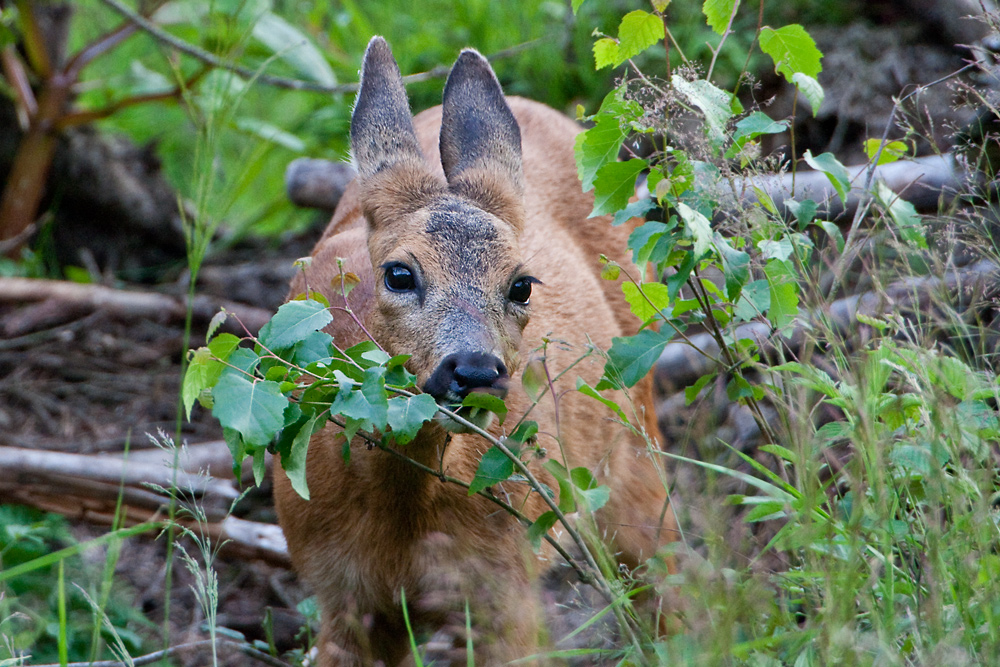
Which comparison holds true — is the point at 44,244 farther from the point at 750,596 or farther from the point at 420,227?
the point at 750,596

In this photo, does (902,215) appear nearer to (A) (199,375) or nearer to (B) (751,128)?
(B) (751,128)

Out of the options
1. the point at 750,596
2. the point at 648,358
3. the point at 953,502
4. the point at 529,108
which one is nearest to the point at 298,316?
the point at 648,358

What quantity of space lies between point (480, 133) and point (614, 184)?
44.0 inches

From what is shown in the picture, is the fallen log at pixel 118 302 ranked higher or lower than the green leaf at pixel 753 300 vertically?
lower

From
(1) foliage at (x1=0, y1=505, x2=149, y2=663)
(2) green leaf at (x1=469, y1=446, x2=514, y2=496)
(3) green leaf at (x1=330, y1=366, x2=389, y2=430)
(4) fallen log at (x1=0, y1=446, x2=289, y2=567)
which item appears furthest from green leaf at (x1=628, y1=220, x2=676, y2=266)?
(1) foliage at (x1=0, y1=505, x2=149, y2=663)

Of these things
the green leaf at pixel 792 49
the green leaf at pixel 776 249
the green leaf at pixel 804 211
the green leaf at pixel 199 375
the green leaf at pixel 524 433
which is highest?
the green leaf at pixel 792 49

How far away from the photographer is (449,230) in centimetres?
342

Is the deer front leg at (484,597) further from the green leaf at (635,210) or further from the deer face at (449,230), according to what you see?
the green leaf at (635,210)

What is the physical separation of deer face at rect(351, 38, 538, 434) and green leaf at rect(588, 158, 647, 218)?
534mm

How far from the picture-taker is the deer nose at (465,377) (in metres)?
2.81

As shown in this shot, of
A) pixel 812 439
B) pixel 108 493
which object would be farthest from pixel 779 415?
pixel 108 493

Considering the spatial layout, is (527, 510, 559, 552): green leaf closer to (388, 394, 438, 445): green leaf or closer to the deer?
the deer

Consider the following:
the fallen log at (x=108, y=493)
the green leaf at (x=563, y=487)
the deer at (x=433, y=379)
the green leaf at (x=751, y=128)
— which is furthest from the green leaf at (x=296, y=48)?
the green leaf at (x=563, y=487)

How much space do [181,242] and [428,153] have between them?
347 cm
